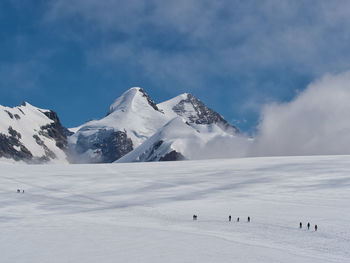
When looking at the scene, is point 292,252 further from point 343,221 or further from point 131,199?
point 131,199

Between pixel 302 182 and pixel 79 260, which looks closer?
pixel 79 260

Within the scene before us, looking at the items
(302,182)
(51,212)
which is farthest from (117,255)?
(302,182)

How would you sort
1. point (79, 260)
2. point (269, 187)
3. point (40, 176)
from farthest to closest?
point (40, 176)
point (269, 187)
point (79, 260)

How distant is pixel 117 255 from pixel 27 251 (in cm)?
484

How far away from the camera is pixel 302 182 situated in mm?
41188

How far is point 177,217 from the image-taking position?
2728 centimetres

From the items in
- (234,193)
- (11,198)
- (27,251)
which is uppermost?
(234,193)

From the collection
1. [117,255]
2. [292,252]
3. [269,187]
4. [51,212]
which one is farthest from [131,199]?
[292,252]

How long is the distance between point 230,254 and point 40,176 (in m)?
39.1

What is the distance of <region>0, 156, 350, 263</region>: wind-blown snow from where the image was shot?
61.3ft

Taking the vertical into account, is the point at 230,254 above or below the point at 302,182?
below

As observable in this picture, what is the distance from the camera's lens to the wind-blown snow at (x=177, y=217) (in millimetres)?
18672

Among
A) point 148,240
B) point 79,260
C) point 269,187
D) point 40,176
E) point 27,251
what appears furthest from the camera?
point 40,176

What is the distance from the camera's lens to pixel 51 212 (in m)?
30.0
